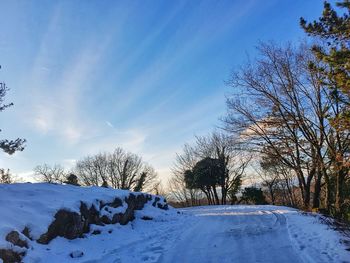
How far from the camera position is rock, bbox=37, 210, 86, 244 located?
805 centimetres

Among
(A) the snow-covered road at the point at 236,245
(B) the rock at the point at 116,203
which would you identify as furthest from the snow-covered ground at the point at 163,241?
(B) the rock at the point at 116,203

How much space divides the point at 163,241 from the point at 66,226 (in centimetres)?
275

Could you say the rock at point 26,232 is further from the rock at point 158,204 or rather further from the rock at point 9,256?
the rock at point 158,204

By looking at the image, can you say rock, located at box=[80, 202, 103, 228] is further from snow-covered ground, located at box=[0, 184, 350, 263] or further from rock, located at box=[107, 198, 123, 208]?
rock, located at box=[107, 198, 123, 208]

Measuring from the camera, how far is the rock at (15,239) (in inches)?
259

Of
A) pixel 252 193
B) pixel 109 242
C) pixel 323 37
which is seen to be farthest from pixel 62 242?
pixel 252 193

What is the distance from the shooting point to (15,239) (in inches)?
263

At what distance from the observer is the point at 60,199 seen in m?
9.82

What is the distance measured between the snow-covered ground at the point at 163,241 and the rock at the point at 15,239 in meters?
0.14

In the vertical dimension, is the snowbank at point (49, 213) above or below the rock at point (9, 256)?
above

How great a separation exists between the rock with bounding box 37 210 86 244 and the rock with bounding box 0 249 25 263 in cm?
117

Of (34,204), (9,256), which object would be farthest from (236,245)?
(9,256)

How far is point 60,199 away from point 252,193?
2900 cm

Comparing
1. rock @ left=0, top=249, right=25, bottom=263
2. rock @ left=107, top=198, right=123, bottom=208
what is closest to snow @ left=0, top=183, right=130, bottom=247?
rock @ left=0, top=249, right=25, bottom=263
